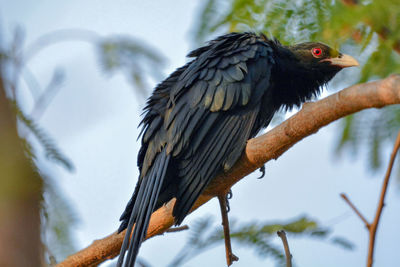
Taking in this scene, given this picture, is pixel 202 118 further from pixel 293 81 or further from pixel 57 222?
pixel 57 222

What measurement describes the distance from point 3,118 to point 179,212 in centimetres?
221

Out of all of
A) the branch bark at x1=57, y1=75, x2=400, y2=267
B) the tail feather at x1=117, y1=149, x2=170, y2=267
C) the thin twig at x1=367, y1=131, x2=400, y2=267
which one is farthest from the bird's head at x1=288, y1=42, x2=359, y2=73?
the thin twig at x1=367, y1=131, x2=400, y2=267

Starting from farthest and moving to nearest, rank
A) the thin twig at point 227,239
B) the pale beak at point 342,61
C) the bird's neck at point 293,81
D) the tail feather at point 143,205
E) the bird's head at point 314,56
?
the bird's head at point 314,56 < the bird's neck at point 293,81 < the pale beak at point 342,61 < the thin twig at point 227,239 < the tail feather at point 143,205

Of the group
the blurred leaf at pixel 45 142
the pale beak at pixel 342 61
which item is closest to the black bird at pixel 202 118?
the pale beak at pixel 342 61

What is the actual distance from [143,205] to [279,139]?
111cm

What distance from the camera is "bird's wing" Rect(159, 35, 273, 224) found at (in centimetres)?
422

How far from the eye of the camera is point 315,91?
5.51m

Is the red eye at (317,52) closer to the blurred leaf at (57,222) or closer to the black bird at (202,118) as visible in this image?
the black bird at (202,118)

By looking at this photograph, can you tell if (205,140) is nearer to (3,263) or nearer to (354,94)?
(354,94)

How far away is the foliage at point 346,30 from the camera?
2.50 meters

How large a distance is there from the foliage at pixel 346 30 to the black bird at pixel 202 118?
38cm

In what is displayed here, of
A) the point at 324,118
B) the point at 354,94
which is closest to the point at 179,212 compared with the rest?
the point at 324,118

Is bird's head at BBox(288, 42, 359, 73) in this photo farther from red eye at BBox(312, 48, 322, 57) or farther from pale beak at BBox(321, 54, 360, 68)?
pale beak at BBox(321, 54, 360, 68)

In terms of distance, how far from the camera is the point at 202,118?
14.5 ft
